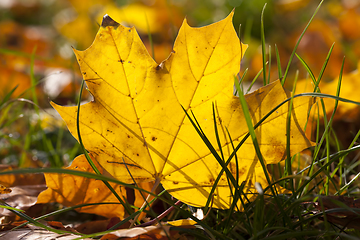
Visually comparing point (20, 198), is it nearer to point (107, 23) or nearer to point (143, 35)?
point (107, 23)

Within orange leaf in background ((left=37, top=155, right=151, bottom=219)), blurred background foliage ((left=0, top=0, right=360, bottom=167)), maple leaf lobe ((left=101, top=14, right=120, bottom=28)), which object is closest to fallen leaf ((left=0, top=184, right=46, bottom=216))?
orange leaf in background ((left=37, top=155, right=151, bottom=219))

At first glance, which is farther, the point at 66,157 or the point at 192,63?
the point at 66,157

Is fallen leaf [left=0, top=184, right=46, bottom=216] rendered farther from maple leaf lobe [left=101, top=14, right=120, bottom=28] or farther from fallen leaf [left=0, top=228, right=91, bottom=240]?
maple leaf lobe [left=101, top=14, right=120, bottom=28]

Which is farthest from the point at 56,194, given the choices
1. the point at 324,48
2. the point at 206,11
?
the point at 206,11

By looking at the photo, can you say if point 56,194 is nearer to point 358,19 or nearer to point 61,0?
point 358,19

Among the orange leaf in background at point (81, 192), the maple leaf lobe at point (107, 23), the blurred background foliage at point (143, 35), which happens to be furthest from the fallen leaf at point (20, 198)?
the maple leaf lobe at point (107, 23)

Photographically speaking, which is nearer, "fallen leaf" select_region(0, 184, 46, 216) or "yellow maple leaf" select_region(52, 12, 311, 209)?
"yellow maple leaf" select_region(52, 12, 311, 209)
